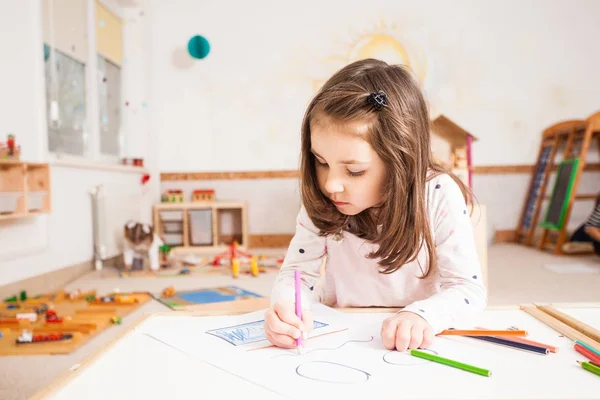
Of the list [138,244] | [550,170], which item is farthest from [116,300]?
[550,170]

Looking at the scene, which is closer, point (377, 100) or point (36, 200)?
point (377, 100)

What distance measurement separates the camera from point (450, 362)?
0.51 m

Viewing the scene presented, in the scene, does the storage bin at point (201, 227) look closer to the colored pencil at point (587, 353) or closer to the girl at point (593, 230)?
the girl at point (593, 230)

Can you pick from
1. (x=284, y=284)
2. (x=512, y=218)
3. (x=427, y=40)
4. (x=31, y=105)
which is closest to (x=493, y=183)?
(x=512, y=218)

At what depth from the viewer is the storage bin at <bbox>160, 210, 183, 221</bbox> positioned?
3.96m

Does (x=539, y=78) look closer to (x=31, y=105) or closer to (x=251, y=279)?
(x=251, y=279)

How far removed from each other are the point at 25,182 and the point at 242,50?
247 centimetres

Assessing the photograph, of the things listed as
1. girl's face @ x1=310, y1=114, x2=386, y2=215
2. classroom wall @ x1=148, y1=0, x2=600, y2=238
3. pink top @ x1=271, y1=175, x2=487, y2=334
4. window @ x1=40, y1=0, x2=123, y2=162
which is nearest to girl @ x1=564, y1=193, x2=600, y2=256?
classroom wall @ x1=148, y1=0, x2=600, y2=238

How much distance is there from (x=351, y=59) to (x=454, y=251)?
3628mm

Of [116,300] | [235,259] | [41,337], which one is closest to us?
[41,337]

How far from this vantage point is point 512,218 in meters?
4.30

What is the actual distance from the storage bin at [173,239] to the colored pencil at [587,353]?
371 cm

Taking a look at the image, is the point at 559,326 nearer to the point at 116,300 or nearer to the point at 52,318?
the point at 52,318

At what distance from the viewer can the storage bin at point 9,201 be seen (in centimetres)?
208
